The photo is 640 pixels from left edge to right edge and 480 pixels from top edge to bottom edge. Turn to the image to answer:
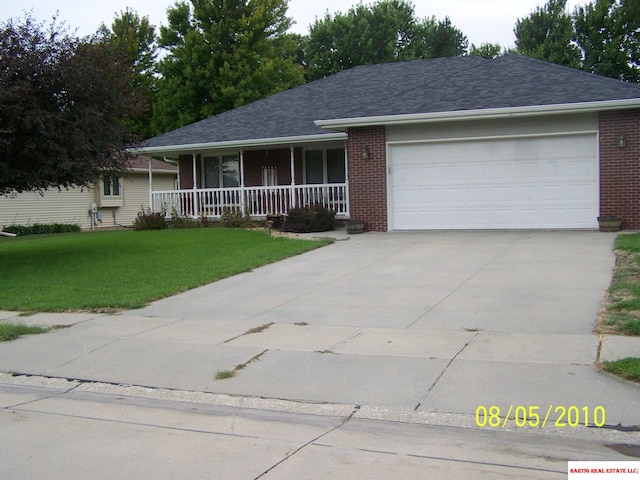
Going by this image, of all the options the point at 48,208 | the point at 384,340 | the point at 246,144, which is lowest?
the point at 384,340

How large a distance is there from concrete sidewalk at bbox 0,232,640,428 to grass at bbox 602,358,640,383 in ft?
0.41

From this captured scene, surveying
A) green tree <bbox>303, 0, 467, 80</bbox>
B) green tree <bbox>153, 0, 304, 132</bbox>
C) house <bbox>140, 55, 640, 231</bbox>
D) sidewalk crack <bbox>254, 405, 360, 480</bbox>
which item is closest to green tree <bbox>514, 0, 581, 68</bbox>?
green tree <bbox>303, 0, 467, 80</bbox>

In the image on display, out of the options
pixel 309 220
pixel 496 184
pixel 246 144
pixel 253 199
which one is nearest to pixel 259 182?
pixel 253 199

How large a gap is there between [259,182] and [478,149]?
8.83 metres

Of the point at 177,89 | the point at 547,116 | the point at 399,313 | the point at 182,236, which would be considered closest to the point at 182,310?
the point at 399,313

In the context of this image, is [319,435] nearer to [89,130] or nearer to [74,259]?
[89,130]

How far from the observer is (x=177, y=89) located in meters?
37.4

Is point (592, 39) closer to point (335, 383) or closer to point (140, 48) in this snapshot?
point (140, 48)

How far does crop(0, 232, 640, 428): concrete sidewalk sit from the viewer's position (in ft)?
19.7

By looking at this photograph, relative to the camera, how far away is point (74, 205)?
3225 centimetres

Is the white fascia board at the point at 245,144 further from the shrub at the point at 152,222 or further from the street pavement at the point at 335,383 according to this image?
the street pavement at the point at 335,383

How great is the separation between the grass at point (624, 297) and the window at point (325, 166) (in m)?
11.0

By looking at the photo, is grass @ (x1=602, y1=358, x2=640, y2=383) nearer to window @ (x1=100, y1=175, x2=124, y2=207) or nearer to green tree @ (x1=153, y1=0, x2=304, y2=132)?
window @ (x1=100, y1=175, x2=124, y2=207)

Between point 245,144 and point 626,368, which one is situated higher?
point 245,144
